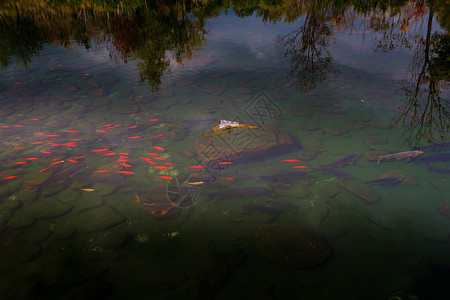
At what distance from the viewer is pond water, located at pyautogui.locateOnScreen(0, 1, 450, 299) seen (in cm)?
353

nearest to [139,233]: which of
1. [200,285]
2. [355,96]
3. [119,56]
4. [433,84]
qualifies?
[200,285]

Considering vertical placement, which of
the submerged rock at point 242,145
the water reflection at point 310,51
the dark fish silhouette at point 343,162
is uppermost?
the water reflection at point 310,51

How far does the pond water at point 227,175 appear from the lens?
353 centimetres

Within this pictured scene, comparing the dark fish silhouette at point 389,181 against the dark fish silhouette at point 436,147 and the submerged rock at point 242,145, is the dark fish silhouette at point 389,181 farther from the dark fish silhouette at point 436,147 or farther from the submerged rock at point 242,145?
the submerged rock at point 242,145

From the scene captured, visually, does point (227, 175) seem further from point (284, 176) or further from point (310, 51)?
point (310, 51)

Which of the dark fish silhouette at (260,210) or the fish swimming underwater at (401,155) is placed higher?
the fish swimming underwater at (401,155)

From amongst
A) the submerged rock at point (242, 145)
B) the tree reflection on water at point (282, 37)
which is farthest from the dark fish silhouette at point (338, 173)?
the tree reflection on water at point (282, 37)

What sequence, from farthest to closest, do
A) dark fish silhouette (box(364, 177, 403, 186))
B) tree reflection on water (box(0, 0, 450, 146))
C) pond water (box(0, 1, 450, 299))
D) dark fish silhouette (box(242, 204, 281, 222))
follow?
1. tree reflection on water (box(0, 0, 450, 146))
2. dark fish silhouette (box(364, 177, 403, 186))
3. dark fish silhouette (box(242, 204, 281, 222))
4. pond water (box(0, 1, 450, 299))

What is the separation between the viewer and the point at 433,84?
29.8 ft

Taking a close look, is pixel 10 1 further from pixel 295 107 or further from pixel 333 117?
pixel 333 117

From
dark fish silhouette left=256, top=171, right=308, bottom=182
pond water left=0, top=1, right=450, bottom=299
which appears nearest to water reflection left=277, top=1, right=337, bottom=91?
pond water left=0, top=1, right=450, bottom=299

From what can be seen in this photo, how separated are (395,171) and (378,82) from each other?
5.98 metres

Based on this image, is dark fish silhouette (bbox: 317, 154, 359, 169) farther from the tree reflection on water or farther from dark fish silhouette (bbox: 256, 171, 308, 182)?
the tree reflection on water

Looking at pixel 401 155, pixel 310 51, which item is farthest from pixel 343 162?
Result: pixel 310 51
